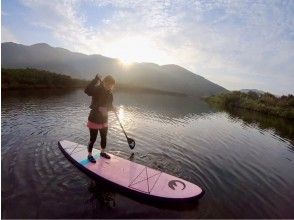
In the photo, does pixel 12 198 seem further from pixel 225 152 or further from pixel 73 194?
pixel 225 152

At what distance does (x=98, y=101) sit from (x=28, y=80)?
42569mm

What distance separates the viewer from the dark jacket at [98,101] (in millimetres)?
10492

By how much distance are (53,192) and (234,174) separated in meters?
8.98

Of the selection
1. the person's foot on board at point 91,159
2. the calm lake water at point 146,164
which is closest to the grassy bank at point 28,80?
the calm lake water at point 146,164

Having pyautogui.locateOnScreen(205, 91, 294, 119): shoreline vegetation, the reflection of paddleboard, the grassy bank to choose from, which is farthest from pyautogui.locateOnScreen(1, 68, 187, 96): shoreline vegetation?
pyautogui.locateOnScreen(205, 91, 294, 119): shoreline vegetation

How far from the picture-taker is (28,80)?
48438 mm

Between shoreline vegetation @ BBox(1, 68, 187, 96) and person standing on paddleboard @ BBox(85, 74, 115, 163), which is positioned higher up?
person standing on paddleboard @ BBox(85, 74, 115, 163)

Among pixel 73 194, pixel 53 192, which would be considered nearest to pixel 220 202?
pixel 73 194

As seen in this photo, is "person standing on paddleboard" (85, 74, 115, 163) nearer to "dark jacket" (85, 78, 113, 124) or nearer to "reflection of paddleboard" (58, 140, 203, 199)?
"dark jacket" (85, 78, 113, 124)

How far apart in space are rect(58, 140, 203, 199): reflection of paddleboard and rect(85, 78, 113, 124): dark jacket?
6.14 ft

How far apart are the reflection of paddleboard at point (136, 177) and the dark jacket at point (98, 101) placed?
1.87 metres

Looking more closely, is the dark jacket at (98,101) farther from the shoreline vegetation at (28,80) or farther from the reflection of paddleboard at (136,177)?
the shoreline vegetation at (28,80)

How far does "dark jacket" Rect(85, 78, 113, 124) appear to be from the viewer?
1049cm

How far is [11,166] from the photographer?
11.1m
